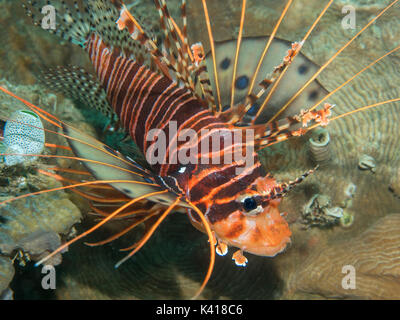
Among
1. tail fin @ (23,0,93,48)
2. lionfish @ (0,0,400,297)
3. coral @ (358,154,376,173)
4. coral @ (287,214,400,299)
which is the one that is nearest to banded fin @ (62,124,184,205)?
lionfish @ (0,0,400,297)

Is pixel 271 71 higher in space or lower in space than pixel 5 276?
higher

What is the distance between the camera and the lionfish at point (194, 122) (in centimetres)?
176

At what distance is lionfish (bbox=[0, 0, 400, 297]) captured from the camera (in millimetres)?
1762

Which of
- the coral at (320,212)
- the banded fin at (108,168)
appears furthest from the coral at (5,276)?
the coral at (320,212)

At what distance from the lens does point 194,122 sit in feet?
7.50

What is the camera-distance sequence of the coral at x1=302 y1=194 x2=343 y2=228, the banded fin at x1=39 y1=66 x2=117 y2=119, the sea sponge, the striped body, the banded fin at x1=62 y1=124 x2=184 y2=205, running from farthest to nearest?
the banded fin at x1=39 y1=66 x2=117 y2=119 < the coral at x1=302 y1=194 x2=343 y2=228 < the sea sponge < the striped body < the banded fin at x1=62 y1=124 x2=184 y2=205

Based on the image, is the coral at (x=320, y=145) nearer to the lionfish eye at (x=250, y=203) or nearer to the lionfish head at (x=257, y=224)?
the lionfish head at (x=257, y=224)

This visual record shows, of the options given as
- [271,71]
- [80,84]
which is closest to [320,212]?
[271,71]

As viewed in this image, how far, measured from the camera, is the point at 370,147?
294 cm

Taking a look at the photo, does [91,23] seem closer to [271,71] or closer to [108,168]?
[271,71]

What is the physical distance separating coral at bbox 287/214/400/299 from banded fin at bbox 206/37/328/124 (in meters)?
1.25

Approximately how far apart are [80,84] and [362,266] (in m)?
3.21

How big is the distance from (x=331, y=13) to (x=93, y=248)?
3407 mm

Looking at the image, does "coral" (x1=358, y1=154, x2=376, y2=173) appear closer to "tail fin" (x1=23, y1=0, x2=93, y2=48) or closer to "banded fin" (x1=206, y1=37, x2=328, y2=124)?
"banded fin" (x1=206, y1=37, x2=328, y2=124)
